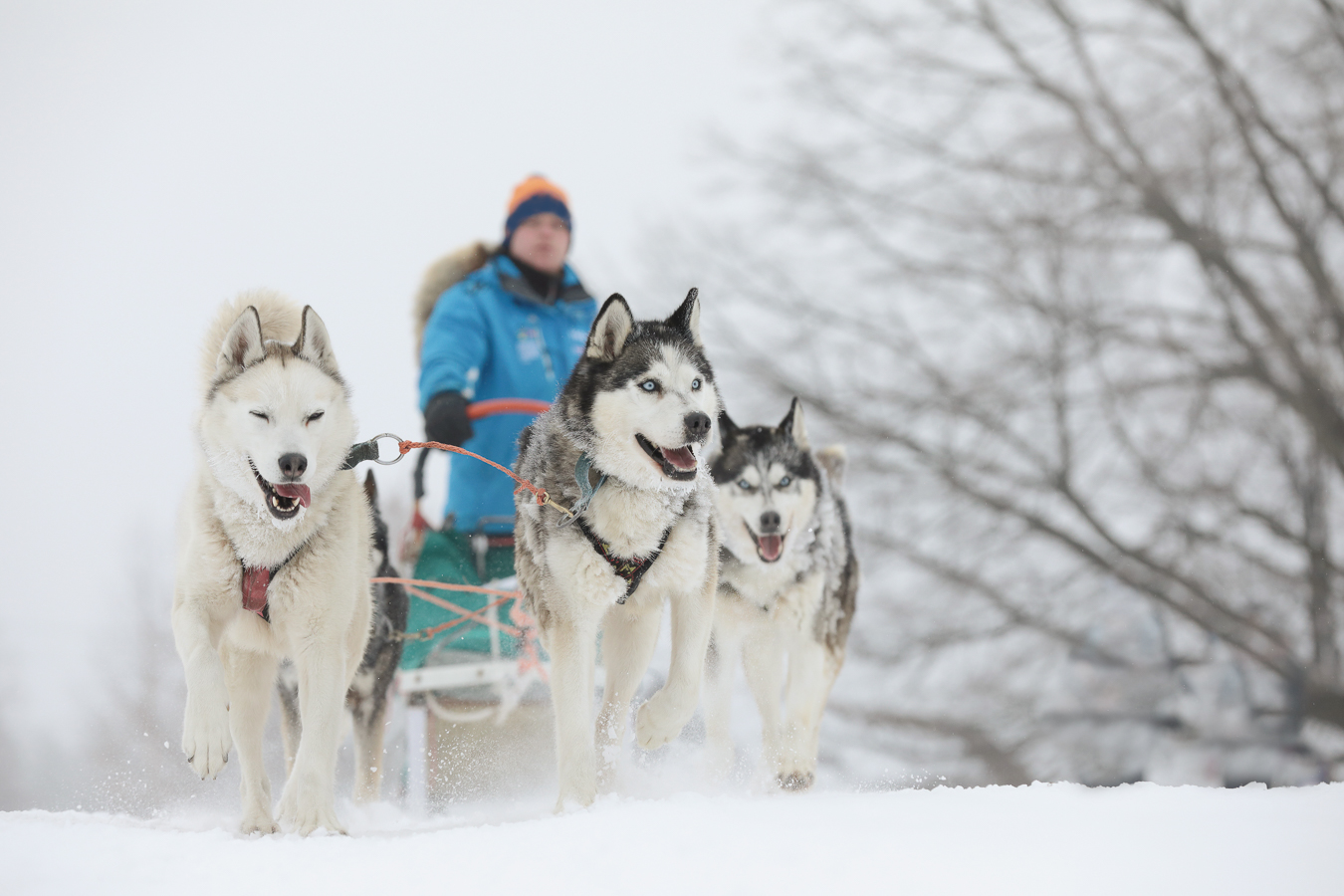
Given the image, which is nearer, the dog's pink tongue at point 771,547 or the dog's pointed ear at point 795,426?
the dog's pink tongue at point 771,547

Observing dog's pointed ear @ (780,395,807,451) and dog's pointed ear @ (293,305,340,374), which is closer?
dog's pointed ear @ (293,305,340,374)

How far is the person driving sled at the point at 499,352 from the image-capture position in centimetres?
443

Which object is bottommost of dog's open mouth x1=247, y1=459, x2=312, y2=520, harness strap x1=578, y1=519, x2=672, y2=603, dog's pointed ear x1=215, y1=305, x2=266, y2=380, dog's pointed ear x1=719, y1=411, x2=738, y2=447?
harness strap x1=578, y1=519, x2=672, y2=603

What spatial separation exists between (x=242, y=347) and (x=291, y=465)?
1.48 ft

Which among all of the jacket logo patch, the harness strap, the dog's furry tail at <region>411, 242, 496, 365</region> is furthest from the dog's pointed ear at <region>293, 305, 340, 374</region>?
the dog's furry tail at <region>411, 242, 496, 365</region>

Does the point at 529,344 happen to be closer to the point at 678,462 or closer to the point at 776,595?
the point at 776,595

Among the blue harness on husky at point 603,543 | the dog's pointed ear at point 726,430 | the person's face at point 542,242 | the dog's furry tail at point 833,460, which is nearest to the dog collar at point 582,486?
the blue harness on husky at point 603,543

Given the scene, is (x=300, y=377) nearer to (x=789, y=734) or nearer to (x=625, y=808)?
(x=625, y=808)

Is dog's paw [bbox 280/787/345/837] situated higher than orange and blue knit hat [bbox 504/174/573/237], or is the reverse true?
orange and blue knit hat [bbox 504/174/573/237]

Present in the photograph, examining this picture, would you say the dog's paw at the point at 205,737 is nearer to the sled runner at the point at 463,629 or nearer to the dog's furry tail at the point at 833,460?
the sled runner at the point at 463,629

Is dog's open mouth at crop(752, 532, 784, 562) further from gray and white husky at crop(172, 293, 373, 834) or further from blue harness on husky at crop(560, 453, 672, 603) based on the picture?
gray and white husky at crop(172, 293, 373, 834)

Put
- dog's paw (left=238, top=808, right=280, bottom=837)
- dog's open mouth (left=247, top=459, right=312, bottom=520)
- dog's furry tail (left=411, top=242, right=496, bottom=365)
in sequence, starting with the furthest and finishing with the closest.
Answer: dog's furry tail (left=411, top=242, right=496, bottom=365) → dog's paw (left=238, top=808, right=280, bottom=837) → dog's open mouth (left=247, top=459, right=312, bottom=520)

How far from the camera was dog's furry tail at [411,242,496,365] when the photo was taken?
15.6 ft

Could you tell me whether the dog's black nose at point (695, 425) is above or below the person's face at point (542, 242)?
below
